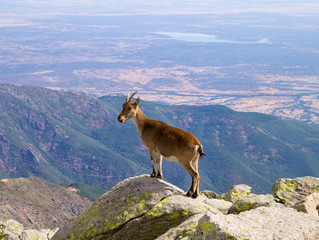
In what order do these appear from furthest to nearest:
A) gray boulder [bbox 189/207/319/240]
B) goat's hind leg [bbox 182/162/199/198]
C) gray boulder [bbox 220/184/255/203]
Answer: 1. gray boulder [bbox 220/184/255/203]
2. goat's hind leg [bbox 182/162/199/198]
3. gray boulder [bbox 189/207/319/240]

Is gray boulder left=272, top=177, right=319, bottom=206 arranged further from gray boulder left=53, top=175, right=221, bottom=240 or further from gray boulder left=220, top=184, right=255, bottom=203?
gray boulder left=53, top=175, right=221, bottom=240

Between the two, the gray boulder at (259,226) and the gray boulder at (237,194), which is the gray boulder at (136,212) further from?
the gray boulder at (237,194)

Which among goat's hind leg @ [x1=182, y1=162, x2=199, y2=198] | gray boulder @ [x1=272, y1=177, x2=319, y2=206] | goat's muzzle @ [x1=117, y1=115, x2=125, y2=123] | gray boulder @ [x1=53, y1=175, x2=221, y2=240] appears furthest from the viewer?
gray boulder @ [x1=272, y1=177, x2=319, y2=206]

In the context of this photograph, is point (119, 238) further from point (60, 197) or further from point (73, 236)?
point (60, 197)

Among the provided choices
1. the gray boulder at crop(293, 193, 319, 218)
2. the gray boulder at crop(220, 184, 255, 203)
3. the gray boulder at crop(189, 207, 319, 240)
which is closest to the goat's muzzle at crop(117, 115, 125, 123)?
the gray boulder at crop(189, 207, 319, 240)

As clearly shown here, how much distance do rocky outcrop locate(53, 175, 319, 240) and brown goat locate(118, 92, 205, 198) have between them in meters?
1.41

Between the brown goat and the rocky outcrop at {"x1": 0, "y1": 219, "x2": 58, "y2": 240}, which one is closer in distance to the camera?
the brown goat

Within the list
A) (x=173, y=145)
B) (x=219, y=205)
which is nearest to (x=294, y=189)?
(x=219, y=205)

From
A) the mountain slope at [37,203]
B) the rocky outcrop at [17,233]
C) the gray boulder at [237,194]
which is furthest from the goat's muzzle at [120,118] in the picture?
the mountain slope at [37,203]

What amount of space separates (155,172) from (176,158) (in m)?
2.65

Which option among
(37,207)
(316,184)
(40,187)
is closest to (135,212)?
(316,184)

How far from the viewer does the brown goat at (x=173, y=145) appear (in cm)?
2270

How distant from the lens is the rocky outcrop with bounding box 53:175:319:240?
54.4ft

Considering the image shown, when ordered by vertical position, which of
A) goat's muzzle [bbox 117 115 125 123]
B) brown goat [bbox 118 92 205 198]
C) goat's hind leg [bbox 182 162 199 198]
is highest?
goat's muzzle [bbox 117 115 125 123]
